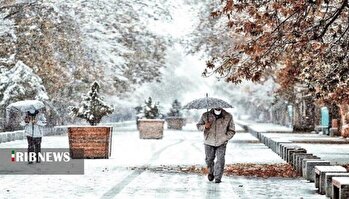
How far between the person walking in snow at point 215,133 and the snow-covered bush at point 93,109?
10.2 m

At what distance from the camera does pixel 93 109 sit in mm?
26797

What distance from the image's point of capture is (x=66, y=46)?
37531 millimetres

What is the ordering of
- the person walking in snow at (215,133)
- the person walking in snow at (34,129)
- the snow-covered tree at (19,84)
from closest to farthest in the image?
the person walking in snow at (215,133)
the person walking in snow at (34,129)
the snow-covered tree at (19,84)

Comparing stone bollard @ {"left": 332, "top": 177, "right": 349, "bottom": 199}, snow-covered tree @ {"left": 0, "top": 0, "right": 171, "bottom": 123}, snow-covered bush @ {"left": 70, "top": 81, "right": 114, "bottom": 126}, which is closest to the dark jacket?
stone bollard @ {"left": 332, "top": 177, "right": 349, "bottom": 199}

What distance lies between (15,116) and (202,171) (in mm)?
25632

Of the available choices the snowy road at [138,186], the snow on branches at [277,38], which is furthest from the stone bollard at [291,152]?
the snowy road at [138,186]

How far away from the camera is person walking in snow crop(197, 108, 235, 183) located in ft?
54.5

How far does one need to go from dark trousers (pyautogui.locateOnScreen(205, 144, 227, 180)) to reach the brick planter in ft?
23.6

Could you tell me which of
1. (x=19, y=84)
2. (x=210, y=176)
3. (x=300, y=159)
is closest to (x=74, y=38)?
(x=19, y=84)

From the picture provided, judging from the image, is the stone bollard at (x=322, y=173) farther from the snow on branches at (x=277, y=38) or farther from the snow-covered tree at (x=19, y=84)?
the snow-covered tree at (x=19, y=84)

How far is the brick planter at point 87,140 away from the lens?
23.4 m

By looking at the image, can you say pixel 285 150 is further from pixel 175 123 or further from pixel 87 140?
pixel 175 123

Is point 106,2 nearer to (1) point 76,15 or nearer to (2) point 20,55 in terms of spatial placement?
(1) point 76,15

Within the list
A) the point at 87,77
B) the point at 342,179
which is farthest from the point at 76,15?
the point at 342,179
